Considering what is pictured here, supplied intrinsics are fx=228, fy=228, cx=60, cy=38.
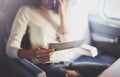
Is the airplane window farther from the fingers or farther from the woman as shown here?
the fingers

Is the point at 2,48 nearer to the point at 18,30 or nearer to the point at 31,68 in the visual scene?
the point at 18,30

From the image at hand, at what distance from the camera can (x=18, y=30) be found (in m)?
1.70

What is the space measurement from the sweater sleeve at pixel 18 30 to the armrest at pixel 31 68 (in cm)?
8

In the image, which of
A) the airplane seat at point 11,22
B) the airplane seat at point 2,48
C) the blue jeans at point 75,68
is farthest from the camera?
the airplane seat at point 2,48

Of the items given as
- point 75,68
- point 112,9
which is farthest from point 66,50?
point 112,9

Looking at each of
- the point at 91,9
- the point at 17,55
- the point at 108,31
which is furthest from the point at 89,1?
the point at 17,55

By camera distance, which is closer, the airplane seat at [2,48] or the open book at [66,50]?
the open book at [66,50]

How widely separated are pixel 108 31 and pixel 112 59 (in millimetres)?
293

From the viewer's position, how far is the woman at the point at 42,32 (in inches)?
66.8

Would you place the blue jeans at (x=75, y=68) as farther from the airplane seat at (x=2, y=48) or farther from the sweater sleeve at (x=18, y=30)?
the airplane seat at (x=2, y=48)

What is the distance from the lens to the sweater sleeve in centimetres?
170

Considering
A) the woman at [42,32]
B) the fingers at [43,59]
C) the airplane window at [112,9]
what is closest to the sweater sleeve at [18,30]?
the woman at [42,32]

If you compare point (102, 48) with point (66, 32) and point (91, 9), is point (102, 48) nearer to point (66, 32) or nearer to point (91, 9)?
point (91, 9)

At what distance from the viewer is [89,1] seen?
87.4 inches
